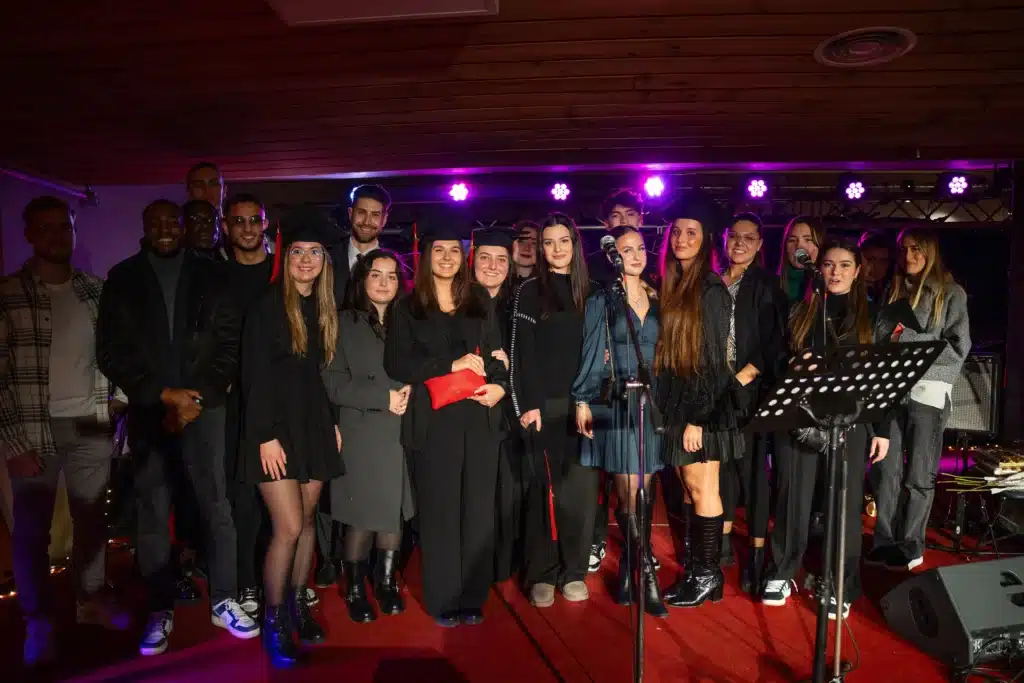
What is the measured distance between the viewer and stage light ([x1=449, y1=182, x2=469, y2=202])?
29.2 ft

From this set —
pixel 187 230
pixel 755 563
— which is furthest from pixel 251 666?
pixel 755 563

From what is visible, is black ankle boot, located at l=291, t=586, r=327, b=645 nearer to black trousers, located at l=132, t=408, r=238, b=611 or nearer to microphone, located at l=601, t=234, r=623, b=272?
black trousers, located at l=132, t=408, r=238, b=611

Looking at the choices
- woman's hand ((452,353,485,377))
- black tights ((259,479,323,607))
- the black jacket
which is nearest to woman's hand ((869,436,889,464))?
woman's hand ((452,353,485,377))

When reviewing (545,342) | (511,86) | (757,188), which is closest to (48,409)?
(545,342)

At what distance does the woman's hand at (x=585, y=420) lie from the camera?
12.8 ft

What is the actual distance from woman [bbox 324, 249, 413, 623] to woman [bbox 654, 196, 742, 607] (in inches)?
61.2

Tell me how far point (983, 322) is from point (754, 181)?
493 cm

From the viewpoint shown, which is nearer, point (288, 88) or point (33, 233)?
point (33, 233)

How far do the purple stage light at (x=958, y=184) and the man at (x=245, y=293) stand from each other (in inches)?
333

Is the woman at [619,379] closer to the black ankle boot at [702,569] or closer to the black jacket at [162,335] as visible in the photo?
the black ankle boot at [702,569]

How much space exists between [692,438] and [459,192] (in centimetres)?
594

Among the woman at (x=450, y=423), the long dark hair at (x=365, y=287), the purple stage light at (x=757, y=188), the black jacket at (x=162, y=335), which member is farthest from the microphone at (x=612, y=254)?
the purple stage light at (x=757, y=188)

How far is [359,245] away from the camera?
4699 millimetres

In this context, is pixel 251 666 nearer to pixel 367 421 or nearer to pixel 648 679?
pixel 367 421
